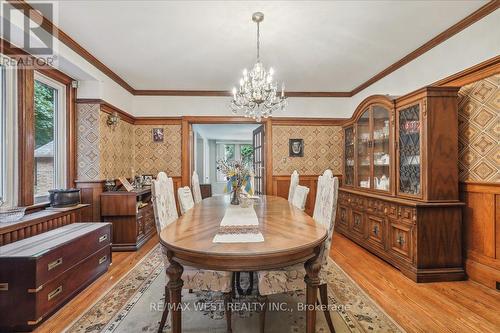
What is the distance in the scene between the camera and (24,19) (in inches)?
89.1

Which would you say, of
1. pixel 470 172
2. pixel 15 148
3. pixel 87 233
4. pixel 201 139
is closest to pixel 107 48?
pixel 15 148

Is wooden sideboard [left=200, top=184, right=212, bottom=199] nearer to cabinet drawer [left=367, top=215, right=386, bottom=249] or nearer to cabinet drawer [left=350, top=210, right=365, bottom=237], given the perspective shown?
cabinet drawer [left=350, top=210, right=365, bottom=237]

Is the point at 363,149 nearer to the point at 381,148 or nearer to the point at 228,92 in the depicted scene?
the point at 381,148

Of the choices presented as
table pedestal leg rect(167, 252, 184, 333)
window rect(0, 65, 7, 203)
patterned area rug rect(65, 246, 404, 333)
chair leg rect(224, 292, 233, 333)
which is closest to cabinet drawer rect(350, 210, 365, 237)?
patterned area rug rect(65, 246, 404, 333)

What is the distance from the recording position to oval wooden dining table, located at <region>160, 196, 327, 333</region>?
1.36 metres

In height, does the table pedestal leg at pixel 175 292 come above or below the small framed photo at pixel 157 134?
below

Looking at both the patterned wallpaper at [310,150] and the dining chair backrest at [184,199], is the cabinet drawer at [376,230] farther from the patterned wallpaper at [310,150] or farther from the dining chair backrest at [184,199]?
the dining chair backrest at [184,199]

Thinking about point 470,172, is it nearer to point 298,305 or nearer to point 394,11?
point 394,11

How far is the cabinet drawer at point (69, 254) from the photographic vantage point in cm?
189

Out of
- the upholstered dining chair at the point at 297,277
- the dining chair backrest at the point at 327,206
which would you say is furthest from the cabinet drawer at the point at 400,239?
the upholstered dining chair at the point at 297,277

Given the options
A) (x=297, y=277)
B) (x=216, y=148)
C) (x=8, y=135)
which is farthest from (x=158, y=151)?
(x=216, y=148)

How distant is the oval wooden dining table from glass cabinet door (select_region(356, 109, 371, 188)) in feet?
7.38

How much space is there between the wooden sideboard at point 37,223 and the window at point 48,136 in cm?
41

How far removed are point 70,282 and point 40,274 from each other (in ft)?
1.39
